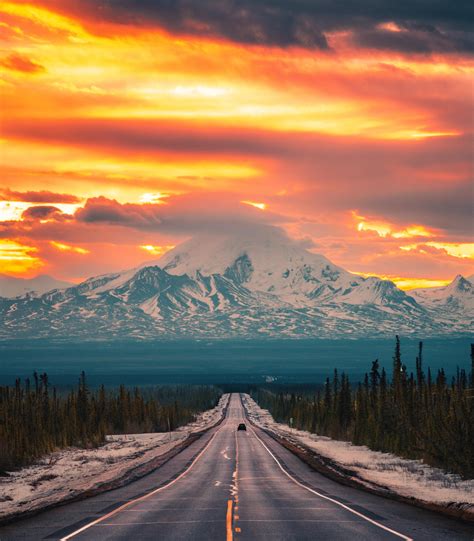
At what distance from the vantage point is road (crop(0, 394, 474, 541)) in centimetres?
2420

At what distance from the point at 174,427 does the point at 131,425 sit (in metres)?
17.4

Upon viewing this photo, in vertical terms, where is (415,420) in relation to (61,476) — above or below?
above

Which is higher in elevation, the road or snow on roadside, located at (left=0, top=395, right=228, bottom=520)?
the road

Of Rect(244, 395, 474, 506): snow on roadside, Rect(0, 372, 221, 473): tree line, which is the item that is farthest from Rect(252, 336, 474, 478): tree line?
Rect(0, 372, 221, 473): tree line

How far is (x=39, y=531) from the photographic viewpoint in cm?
2536

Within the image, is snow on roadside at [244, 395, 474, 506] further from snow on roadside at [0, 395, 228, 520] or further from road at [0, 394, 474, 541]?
snow on roadside at [0, 395, 228, 520]

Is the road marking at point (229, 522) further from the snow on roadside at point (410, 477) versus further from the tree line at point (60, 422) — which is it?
the tree line at point (60, 422)

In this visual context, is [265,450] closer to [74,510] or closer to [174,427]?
[74,510]

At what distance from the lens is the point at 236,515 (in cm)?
2834

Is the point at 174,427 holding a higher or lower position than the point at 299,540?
lower

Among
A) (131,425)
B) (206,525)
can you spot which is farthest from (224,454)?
(131,425)

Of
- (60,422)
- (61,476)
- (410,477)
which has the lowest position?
(60,422)

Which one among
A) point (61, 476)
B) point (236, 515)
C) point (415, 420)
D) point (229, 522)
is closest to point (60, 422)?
point (61, 476)

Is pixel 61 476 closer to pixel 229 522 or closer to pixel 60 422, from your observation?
pixel 229 522
